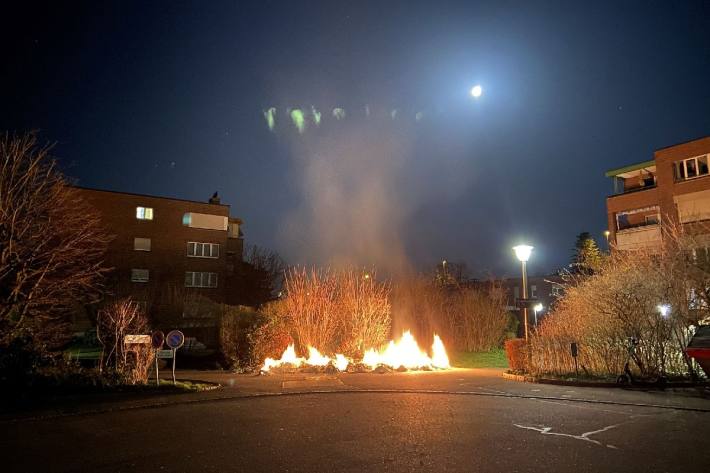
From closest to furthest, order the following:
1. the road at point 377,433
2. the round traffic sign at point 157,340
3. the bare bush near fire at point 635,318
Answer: the road at point 377,433 < the round traffic sign at point 157,340 < the bare bush near fire at point 635,318

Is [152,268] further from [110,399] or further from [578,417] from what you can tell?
[578,417]

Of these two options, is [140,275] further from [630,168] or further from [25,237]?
[630,168]

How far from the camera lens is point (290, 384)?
17.4 meters

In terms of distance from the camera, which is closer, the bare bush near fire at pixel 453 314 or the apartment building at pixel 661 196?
the bare bush near fire at pixel 453 314

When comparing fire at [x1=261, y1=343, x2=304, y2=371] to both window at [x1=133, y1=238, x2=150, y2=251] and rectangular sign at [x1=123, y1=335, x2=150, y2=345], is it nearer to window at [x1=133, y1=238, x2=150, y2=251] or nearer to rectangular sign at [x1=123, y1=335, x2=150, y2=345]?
rectangular sign at [x1=123, y1=335, x2=150, y2=345]

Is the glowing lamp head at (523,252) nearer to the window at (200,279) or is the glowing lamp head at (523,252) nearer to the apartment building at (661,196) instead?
the apartment building at (661,196)

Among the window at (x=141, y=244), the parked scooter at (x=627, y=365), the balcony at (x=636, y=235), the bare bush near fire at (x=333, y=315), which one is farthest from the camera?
the window at (x=141, y=244)

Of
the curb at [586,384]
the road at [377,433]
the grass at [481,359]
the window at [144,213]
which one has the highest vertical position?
the window at [144,213]

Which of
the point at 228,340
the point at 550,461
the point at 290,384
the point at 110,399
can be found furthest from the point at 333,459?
the point at 228,340

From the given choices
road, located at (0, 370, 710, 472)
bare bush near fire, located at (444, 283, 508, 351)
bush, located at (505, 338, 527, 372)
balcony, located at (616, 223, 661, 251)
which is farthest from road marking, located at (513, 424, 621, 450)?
balcony, located at (616, 223, 661, 251)

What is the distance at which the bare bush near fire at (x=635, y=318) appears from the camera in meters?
16.6

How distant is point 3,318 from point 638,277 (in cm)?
2018

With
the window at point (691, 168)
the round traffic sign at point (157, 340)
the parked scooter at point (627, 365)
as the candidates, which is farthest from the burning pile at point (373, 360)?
the window at point (691, 168)

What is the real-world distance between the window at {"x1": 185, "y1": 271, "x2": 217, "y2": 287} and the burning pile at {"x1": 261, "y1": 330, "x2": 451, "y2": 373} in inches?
929
